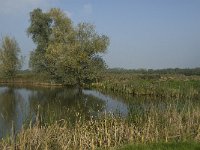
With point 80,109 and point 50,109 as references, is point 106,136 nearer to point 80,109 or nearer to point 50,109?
point 50,109

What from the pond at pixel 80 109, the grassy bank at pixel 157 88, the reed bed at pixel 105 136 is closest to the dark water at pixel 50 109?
the pond at pixel 80 109

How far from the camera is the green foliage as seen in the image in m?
75.3

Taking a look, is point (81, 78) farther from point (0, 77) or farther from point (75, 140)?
point (75, 140)

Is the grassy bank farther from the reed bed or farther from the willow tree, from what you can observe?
the reed bed

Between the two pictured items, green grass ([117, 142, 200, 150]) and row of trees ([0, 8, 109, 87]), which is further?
row of trees ([0, 8, 109, 87])

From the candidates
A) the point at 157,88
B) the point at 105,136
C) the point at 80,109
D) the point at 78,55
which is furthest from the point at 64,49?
the point at 105,136

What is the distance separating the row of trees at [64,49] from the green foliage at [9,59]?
9.91 metres

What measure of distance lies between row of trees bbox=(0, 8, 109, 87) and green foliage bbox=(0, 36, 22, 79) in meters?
9.91

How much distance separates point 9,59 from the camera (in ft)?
253

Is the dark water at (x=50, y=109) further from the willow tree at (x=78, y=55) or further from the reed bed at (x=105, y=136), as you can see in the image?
the willow tree at (x=78, y=55)

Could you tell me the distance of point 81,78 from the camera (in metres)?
53.6

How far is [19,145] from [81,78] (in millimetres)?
41866

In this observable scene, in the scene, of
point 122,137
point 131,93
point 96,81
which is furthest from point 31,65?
point 122,137

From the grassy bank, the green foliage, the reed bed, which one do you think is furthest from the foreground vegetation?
the green foliage
